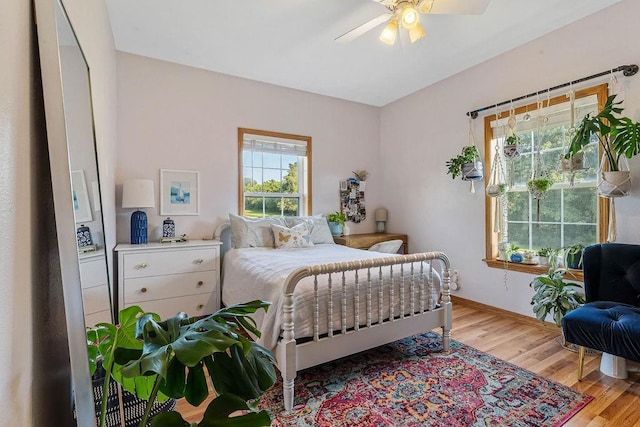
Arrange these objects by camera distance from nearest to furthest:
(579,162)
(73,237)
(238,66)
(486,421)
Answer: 1. (73,237)
2. (486,421)
3. (579,162)
4. (238,66)

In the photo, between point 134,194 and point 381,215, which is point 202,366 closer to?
point 134,194

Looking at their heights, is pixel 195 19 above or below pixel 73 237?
above

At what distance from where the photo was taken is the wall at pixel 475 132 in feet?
7.90

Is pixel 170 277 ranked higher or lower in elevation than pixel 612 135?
lower

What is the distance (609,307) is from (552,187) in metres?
1.23

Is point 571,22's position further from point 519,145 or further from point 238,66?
point 238,66

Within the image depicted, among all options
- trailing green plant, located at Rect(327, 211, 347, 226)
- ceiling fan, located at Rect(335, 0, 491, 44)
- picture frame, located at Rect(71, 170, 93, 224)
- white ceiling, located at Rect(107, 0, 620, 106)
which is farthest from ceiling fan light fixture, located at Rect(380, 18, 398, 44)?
trailing green plant, located at Rect(327, 211, 347, 226)

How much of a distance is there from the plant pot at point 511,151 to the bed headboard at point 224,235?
3.04 metres

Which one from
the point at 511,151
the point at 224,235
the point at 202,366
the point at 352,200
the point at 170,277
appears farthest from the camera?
the point at 352,200

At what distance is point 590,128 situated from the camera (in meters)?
2.24

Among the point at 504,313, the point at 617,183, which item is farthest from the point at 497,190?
the point at 504,313

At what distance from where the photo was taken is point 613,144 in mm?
2234

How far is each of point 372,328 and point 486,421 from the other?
0.77 meters

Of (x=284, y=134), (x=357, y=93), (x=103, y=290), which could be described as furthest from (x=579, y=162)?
(x=103, y=290)
